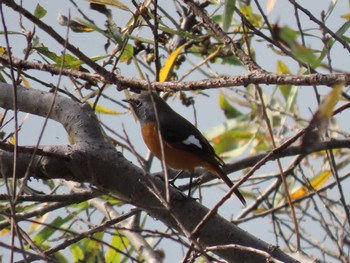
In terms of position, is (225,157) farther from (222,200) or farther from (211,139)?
(222,200)

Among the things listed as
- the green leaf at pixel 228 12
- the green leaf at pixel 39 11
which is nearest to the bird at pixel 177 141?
the green leaf at pixel 39 11

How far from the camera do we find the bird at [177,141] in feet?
12.4

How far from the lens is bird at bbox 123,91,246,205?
3.78 m

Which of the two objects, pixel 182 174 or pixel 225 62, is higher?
pixel 225 62

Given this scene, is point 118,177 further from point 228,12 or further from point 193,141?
point 193,141

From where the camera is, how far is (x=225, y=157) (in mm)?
4441

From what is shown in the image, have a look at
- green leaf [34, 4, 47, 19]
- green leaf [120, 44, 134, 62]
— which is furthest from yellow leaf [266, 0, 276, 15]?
green leaf [34, 4, 47, 19]

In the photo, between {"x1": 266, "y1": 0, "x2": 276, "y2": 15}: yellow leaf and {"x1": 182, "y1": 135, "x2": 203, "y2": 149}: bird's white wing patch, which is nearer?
{"x1": 266, "y1": 0, "x2": 276, "y2": 15}: yellow leaf

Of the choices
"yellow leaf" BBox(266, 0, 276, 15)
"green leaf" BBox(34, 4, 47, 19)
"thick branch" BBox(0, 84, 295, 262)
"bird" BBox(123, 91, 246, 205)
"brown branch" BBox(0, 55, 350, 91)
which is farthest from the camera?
"bird" BBox(123, 91, 246, 205)

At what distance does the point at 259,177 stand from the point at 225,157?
0.51m

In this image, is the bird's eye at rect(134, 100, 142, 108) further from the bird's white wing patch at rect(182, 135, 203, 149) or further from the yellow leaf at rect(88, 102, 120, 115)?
the bird's white wing patch at rect(182, 135, 203, 149)

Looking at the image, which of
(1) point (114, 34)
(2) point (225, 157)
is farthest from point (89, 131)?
(2) point (225, 157)

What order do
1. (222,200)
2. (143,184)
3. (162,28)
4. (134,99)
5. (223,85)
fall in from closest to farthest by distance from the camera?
(222,200), (223,85), (143,184), (162,28), (134,99)

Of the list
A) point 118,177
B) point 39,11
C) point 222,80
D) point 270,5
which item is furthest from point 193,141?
point 222,80
